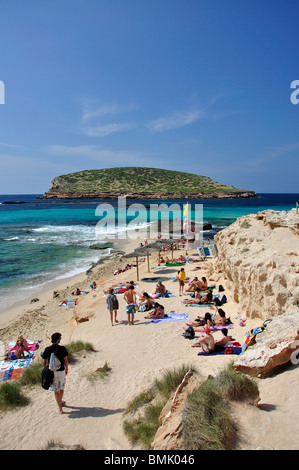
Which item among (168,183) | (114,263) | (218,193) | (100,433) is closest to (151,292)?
(114,263)

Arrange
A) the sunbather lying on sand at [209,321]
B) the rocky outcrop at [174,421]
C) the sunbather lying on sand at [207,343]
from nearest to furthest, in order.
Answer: the rocky outcrop at [174,421] < the sunbather lying on sand at [207,343] < the sunbather lying on sand at [209,321]

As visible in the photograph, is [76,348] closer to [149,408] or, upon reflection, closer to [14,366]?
[14,366]

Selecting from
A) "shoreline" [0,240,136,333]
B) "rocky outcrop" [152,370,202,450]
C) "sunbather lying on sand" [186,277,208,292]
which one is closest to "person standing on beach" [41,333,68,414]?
"rocky outcrop" [152,370,202,450]

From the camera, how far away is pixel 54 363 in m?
4.38

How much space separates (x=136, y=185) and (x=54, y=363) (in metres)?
106

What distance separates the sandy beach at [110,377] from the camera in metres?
3.45

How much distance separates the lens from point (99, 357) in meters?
6.62

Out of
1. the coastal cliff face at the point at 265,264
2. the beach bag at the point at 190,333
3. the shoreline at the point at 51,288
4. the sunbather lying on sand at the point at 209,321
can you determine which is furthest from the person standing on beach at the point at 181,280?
the shoreline at the point at 51,288

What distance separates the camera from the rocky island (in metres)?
97.9

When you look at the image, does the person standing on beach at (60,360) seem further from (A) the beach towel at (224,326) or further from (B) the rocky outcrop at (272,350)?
(A) the beach towel at (224,326)

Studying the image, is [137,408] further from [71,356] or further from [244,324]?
[244,324]

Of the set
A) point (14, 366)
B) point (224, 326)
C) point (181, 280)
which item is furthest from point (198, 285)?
point (14, 366)

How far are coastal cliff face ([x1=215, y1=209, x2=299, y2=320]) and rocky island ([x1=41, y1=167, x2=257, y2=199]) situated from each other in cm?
8473

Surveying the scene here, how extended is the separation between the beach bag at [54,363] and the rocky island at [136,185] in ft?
299
